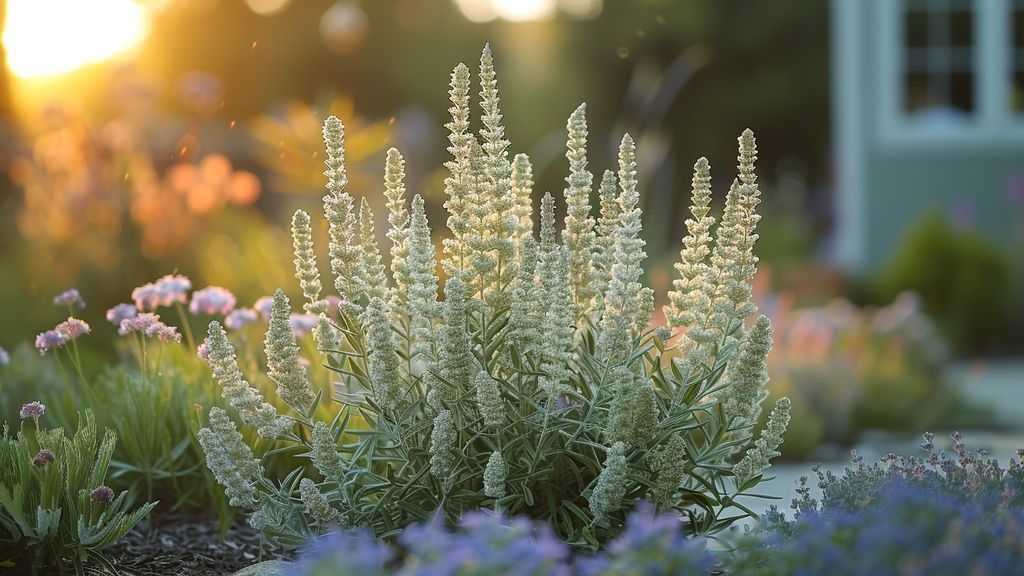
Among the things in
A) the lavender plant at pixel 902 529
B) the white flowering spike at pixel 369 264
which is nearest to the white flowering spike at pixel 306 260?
the white flowering spike at pixel 369 264

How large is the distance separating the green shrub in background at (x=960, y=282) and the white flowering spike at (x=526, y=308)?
6.91m

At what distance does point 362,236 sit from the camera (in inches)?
99.0

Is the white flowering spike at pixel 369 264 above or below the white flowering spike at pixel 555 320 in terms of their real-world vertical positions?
above

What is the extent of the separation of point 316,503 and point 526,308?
588 mm

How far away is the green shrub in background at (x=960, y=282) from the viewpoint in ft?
28.3

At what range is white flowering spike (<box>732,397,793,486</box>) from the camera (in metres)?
2.31

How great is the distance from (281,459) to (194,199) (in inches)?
164

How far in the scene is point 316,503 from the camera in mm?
2252

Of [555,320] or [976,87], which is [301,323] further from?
[976,87]

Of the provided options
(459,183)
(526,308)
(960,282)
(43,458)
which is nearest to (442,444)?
(526,308)

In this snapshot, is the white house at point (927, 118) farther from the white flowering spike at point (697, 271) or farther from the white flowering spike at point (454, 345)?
the white flowering spike at point (454, 345)

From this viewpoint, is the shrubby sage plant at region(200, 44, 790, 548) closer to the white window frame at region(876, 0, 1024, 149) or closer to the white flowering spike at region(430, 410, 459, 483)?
the white flowering spike at region(430, 410, 459, 483)

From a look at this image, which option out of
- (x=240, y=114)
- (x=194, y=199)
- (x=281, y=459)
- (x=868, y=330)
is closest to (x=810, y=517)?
(x=281, y=459)

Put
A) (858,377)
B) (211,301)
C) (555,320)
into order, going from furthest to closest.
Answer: (858,377) → (211,301) → (555,320)
